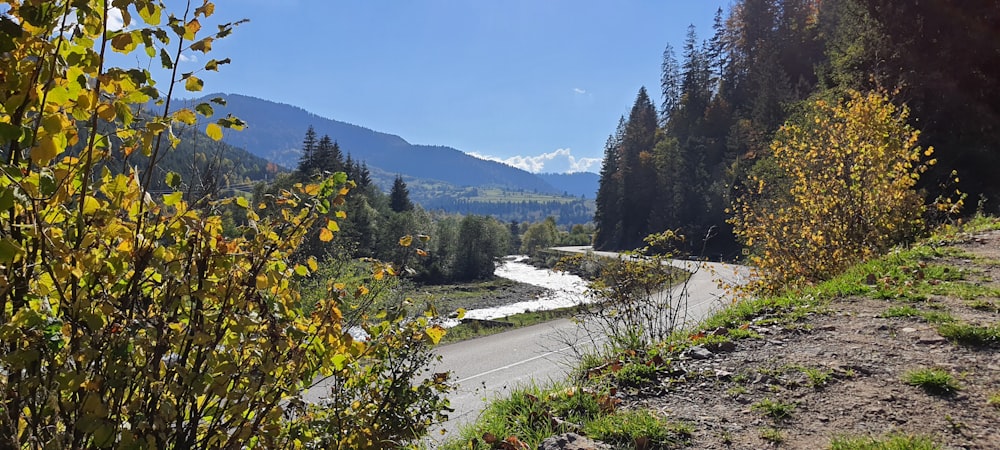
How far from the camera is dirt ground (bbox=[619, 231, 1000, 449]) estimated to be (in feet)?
10.1

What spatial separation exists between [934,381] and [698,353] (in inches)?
64.9

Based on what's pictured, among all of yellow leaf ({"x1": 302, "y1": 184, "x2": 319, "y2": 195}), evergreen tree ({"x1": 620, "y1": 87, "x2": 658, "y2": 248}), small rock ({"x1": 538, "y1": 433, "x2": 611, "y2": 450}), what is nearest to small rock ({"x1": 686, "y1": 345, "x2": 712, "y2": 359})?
small rock ({"x1": 538, "y1": 433, "x2": 611, "y2": 450})

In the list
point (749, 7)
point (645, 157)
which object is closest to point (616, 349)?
point (749, 7)

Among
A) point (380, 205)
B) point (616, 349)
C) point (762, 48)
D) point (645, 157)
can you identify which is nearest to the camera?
point (616, 349)

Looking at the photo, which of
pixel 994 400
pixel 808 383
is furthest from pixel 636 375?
pixel 994 400

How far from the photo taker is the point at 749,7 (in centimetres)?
5647

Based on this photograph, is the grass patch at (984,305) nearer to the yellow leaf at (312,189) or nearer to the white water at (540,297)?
the white water at (540,297)

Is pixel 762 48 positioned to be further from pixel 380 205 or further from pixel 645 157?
pixel 380 205

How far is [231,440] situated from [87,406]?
57 centimetres

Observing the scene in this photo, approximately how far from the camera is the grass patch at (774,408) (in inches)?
133

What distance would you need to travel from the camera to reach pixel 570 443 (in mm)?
3244

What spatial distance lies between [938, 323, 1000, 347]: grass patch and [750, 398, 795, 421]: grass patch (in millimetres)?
1851

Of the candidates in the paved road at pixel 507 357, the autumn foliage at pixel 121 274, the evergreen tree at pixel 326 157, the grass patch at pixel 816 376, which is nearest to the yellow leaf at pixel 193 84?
the autumn foliage at pixel 121 274

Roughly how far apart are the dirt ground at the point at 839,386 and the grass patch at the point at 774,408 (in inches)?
0.7
